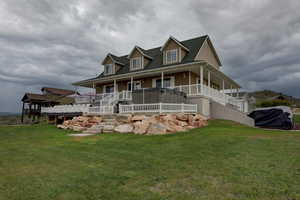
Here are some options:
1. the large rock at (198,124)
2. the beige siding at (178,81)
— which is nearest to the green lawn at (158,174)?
the large rock at (198,124)

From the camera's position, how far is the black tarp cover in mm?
14559

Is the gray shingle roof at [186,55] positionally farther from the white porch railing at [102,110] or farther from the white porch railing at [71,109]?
the white porch railing at [71,109]

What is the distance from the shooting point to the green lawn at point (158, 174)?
2.89 metres

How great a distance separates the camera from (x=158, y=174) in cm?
382

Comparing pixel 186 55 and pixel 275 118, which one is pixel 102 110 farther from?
pixel 275 118

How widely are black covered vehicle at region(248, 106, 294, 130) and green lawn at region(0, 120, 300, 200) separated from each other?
1100 cm

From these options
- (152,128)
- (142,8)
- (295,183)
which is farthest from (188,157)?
(142,8)

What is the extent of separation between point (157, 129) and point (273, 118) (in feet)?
38.8

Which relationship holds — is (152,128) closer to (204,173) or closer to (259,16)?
(204,173)

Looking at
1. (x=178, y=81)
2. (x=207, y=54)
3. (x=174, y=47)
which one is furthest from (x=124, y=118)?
(x=207, y=54)

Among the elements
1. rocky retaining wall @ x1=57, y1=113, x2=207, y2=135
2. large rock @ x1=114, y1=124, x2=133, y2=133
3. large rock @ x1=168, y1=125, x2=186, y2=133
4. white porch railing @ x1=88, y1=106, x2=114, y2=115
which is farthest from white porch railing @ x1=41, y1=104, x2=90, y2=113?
large rock @ x1=168, y1=125, x2=186, y2=133

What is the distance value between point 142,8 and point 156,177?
1318 centimetres

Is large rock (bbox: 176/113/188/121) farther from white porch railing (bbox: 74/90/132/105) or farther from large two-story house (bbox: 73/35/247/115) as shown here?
white porch railing (bbox: 74/90/132/105)

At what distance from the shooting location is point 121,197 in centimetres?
279
